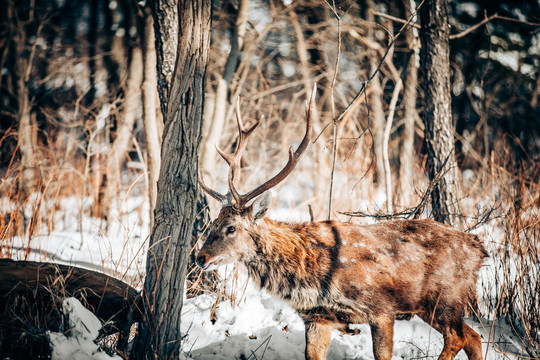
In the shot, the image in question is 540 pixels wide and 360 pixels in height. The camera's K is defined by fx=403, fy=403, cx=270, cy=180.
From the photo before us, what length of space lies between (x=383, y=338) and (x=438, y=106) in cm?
285

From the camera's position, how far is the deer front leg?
340 centimetres

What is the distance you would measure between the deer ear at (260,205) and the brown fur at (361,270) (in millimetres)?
53

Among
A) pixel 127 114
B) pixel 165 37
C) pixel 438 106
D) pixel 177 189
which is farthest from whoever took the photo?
pixel 127 114

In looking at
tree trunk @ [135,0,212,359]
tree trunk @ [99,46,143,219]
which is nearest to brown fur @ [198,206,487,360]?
tree trunk @ [135,0,212,359]

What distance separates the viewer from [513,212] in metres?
4.86

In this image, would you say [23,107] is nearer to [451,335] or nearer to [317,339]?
[317,339]

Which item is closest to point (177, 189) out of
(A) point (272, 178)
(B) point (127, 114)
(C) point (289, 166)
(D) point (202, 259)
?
(D) point (202, 259)

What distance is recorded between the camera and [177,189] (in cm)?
310

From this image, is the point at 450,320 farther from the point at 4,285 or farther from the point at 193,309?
the point at 4,285

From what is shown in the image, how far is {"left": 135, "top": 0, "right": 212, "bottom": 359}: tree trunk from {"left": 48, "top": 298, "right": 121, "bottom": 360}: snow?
324 mm

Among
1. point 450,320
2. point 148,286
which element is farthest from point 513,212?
point 148,286

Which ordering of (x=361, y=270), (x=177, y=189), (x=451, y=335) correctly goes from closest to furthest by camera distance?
(x=177, y=189), (x=361, y=270), (x=451, y=335)

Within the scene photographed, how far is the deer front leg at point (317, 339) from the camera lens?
134 inches

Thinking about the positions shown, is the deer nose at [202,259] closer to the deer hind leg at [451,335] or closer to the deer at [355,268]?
the deer at [355,268]
